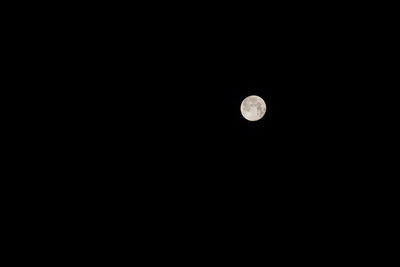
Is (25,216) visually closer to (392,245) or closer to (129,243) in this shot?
(129,243)

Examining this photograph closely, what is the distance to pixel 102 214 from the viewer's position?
14.6 ft

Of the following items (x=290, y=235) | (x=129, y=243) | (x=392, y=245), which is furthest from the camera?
(x=290, y=235)

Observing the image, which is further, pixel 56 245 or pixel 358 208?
pixel 358 208

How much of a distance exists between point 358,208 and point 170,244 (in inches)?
122

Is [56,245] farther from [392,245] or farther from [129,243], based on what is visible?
[392,245]

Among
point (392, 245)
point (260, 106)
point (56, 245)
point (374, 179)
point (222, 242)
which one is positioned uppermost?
point (260, 106)

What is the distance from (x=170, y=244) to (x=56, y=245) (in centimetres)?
172

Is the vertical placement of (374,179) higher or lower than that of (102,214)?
higher

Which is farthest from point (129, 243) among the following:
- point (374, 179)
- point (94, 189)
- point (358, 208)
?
point (374, 179)

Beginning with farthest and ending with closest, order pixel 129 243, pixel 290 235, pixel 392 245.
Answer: pixel 290 235 < pixel 129 243 < pixel 392 245

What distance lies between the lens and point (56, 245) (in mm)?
4230

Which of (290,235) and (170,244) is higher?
(290,235)

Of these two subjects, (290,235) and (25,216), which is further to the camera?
(290,235)

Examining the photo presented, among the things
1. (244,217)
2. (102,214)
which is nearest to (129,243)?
(102,214)
